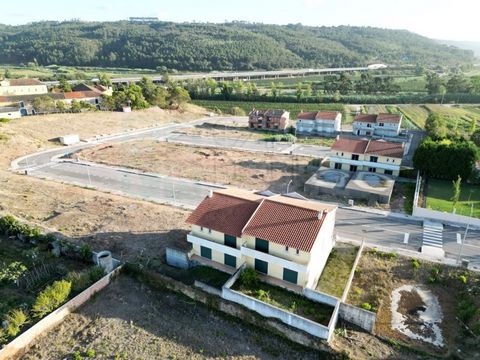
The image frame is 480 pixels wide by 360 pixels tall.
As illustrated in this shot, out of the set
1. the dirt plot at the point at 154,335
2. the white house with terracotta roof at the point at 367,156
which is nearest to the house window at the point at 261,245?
the dirt plot at the point at 154,335

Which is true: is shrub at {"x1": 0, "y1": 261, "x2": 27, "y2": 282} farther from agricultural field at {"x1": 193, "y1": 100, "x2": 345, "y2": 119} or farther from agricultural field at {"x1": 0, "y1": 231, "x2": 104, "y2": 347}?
agricultural field at {"x1": 193, "y1": 100, "x2": 345, "y2": 119}

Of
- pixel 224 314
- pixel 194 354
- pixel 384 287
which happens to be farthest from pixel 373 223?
pixel 194 354

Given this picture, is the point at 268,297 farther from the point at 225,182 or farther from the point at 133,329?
the point at 225,182

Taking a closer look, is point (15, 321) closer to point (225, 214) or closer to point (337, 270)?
point (225, 214)

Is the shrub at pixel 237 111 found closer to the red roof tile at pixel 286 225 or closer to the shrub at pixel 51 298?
the red roof tile at pixel 286 225

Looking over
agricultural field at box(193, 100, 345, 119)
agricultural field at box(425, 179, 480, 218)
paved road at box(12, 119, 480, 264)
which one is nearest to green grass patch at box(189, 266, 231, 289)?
paved road at box(12, 119, 480, 264)
